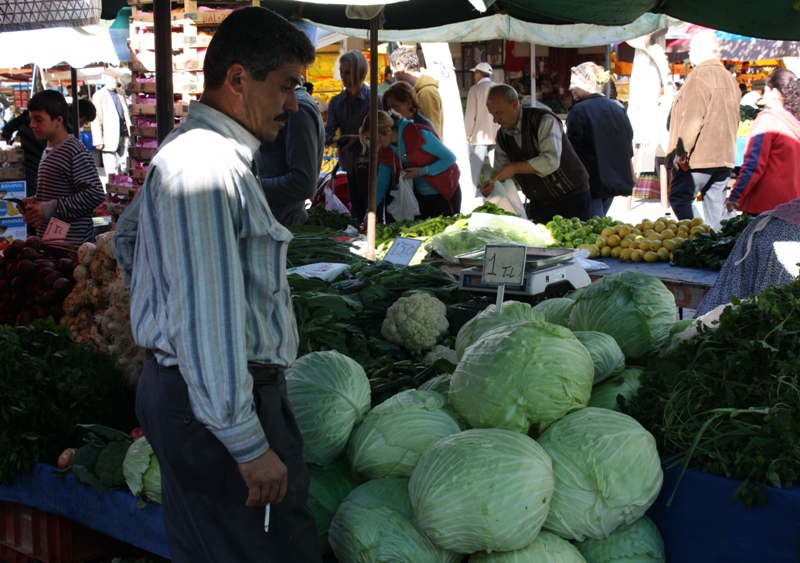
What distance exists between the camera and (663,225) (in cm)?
567

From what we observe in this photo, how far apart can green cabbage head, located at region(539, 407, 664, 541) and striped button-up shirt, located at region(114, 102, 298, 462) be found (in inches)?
31.8

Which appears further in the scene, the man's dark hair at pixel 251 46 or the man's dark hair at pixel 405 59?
the man's dark hair at pixel 405 59

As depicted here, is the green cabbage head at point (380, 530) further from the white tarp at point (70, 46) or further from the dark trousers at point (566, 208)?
the white tarp at point (70, 46)

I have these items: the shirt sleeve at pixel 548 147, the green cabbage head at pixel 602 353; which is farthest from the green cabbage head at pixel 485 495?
the shirt sleeve at pixel 548 147

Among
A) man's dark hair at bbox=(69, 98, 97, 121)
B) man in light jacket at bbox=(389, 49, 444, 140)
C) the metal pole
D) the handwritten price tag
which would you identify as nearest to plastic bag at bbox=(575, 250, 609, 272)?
the handwritten price tag

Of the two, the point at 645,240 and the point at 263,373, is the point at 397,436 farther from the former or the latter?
the point at 645,240

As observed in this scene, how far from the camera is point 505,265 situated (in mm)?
2594

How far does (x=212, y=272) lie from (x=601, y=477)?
1110 millimetres

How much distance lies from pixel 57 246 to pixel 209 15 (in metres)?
3.16

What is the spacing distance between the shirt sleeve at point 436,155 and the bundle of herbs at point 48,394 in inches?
162

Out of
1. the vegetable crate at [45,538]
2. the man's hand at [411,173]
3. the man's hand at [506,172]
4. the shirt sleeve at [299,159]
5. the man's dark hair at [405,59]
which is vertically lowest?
the vegetable crate at [45,538]

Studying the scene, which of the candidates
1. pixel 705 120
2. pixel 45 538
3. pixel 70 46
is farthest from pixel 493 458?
pixel 70 46

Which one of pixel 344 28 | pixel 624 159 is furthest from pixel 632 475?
pixel 344 28

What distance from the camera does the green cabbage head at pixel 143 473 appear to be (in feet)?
7.97
